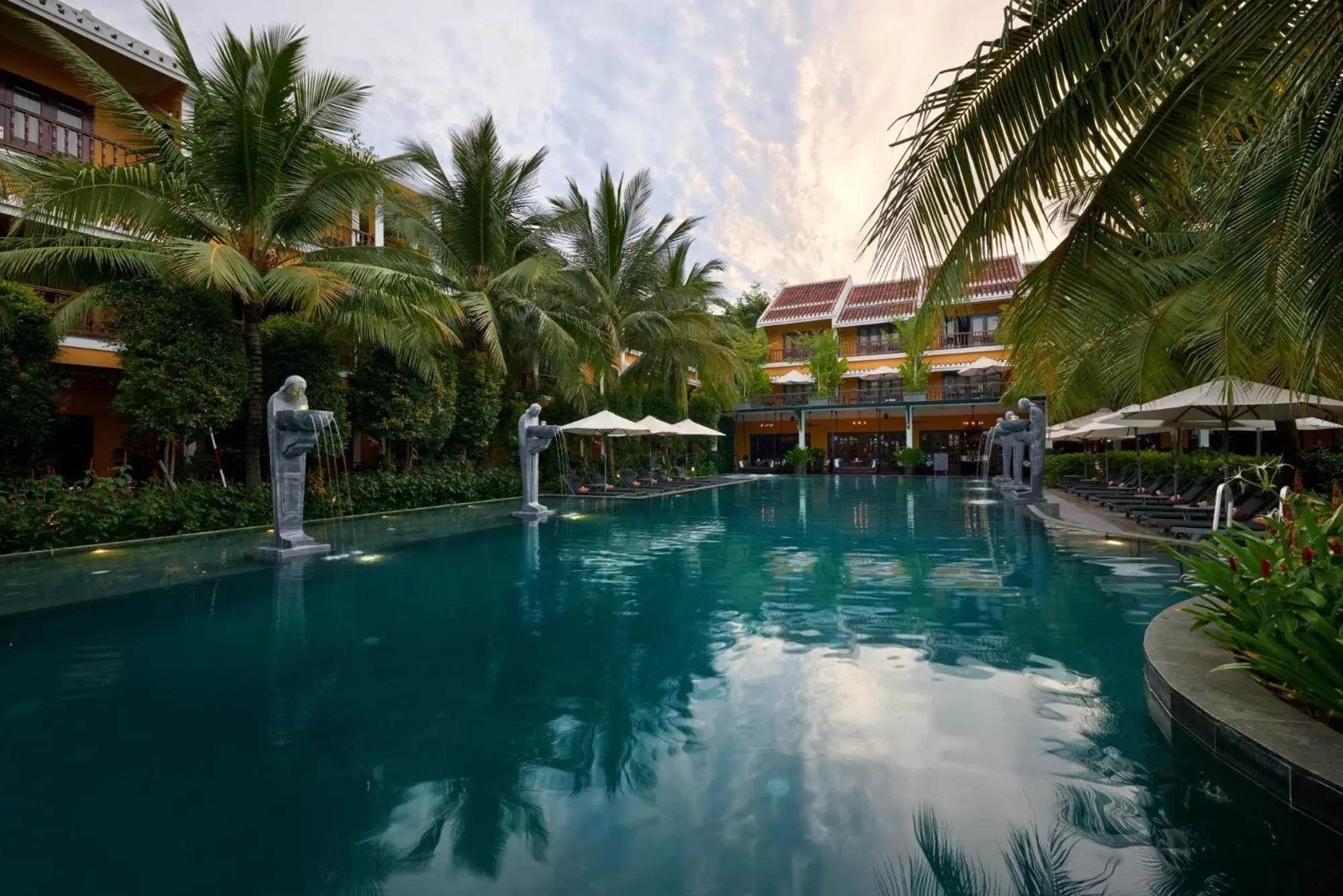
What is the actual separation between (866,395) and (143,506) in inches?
1200

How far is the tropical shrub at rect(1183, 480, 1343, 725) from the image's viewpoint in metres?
2.85

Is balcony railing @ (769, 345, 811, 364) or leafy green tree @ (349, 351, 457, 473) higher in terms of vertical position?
balcony railing @ (769, 345, 811, 364)

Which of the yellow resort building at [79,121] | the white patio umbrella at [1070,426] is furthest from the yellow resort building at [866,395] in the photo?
the yellow resort building at [79,121]

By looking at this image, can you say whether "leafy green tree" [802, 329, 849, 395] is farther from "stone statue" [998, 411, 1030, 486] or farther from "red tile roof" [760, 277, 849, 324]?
"stone statue" [998, 411, 1030, 486]

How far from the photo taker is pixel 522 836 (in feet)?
8.62

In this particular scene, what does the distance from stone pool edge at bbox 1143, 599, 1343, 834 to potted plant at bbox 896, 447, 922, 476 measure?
28860 millimetres

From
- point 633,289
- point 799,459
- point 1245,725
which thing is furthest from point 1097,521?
point 799,459

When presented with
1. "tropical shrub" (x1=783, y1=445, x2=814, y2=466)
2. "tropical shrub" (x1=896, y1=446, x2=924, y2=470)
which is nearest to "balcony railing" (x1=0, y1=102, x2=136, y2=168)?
"tropical shrub" (x1=783, y1=445, x2=814, y2=466)

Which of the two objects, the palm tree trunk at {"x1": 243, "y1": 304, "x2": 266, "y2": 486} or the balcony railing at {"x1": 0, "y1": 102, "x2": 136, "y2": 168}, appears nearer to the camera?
the palm tree trunk at {"x1": 243, "y1": 304, "x2": 266, "y2": 486}

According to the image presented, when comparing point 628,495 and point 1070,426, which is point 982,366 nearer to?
point 1070,426

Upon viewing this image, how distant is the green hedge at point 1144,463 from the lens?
16.3 metres

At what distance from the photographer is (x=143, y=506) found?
32.7ft

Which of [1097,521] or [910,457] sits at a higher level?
[910,457]

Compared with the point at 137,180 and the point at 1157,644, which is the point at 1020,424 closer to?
the point at 1157,644
